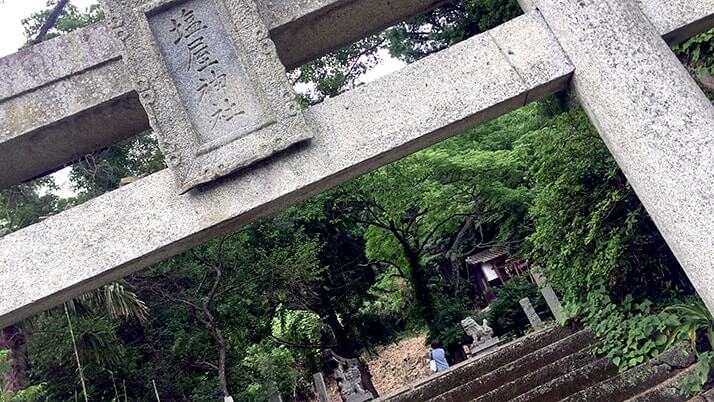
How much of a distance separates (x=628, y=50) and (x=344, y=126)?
1.37m

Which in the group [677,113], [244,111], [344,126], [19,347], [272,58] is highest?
[19,347]

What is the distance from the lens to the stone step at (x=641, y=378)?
17.2 ft

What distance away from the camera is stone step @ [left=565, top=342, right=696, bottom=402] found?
5.25 metres

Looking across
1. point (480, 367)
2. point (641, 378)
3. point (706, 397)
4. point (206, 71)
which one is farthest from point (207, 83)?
point (480, 367)

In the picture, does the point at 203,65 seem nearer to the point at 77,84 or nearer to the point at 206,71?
the point at 206,71

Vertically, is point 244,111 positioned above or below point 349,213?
below

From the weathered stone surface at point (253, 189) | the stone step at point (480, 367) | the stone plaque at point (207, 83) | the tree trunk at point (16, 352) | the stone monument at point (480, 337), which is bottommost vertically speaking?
the stone step at point (480, 367)

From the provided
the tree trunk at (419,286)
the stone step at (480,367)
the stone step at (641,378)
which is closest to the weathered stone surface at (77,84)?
the stone step at (641,378)

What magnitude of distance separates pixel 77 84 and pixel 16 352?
26.1 feet

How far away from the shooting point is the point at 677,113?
2664 millimetres

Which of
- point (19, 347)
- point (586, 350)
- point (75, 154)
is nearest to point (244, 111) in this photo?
point (75, 154)

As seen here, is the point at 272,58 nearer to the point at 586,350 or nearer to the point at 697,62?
the point at 697,62

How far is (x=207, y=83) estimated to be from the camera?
3.00 metres

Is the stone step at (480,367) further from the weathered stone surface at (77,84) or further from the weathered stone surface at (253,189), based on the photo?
the weathered stone surface at (77,84)
